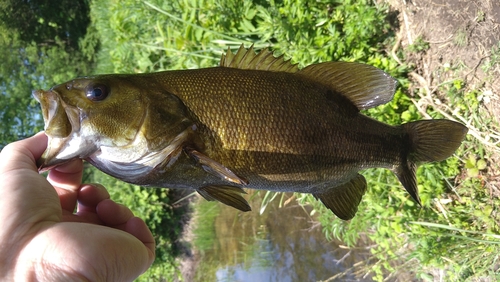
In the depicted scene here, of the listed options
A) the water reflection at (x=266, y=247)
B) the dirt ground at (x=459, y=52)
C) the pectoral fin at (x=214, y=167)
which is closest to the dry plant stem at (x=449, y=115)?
the dirt ground at (x=459, y=52)

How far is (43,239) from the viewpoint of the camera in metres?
1.29

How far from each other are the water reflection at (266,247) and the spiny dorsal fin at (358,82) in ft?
9.03

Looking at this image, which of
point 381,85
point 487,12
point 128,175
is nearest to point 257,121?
point 128,175

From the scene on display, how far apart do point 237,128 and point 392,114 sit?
6.77 ft

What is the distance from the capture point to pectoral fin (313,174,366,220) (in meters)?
1.76

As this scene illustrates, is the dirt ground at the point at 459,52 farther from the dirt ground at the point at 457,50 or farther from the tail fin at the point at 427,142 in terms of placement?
the tail fin at the point at 427,142

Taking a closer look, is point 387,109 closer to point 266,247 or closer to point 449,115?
point 449,115

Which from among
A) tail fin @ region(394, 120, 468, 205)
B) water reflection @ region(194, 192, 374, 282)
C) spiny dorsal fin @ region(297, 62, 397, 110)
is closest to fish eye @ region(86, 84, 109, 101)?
spiny dorsal fin @ region(297, 62, 397, 110)

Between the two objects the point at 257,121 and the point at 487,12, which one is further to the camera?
the point at 487,12

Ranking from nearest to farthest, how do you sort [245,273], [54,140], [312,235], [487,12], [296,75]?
[54,140], [296,75], [487,12], [312,235], [245,273]

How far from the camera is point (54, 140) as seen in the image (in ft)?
4.38

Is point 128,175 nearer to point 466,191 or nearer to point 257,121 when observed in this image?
point 257,121

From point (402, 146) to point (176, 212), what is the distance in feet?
17.7

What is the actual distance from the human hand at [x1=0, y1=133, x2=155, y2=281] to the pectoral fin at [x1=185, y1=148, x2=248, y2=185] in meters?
0.51
